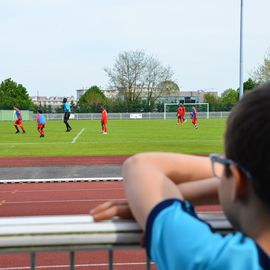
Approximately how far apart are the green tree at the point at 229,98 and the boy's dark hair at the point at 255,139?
70088 mm

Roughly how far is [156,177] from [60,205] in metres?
8.82

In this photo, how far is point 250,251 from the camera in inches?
45.6

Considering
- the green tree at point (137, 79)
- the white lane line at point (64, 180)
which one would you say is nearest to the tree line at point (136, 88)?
Answer: the green tree at point (137, 79)

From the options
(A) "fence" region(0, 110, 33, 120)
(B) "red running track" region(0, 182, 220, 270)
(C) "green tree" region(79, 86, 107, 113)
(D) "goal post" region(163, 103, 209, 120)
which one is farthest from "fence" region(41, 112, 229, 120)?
(B) "red running track" region(0, 182, 220, 270)

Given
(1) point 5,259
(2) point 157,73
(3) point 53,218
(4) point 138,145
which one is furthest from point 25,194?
(2) point 157,73

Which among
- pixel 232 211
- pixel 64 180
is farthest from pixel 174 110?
pixel 232 211

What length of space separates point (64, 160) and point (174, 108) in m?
55.2

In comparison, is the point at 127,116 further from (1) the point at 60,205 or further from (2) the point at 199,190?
(2) the point at 199,190

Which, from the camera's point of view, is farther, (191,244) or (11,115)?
(11,115)

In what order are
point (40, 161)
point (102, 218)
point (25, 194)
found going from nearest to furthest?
point (102, 218) < point (25, 194) < point (40, 161)

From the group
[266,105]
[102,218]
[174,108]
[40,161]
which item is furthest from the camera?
[174,108]

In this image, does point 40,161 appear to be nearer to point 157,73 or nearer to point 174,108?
point 174,108

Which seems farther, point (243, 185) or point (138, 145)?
point (138, 145)

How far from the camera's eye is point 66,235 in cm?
149
